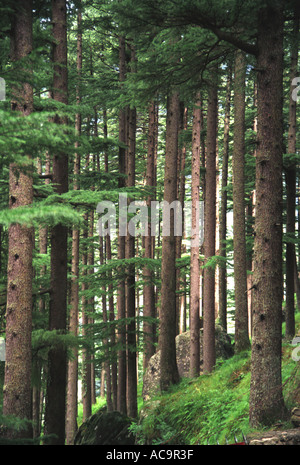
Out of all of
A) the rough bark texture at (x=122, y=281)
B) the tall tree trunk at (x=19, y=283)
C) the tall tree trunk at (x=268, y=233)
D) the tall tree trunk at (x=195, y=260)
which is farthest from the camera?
the tall tree trunk at (x=195, y=260)

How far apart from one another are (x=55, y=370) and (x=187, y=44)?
25.2 feet

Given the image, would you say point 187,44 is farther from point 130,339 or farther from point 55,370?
point 130,339

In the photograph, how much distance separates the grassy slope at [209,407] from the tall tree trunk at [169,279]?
71 centimetres

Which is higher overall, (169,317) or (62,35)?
(62,35)

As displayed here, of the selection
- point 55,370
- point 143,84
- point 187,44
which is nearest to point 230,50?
point 187,44

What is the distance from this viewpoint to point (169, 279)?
42.9ft

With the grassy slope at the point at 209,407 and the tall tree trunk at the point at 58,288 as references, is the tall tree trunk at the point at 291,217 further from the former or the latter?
the tall tree trunk at the point at 58,288

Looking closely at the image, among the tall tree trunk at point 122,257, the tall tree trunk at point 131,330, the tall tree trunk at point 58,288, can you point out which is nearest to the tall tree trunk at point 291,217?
the tall tree trunk at point 131,330

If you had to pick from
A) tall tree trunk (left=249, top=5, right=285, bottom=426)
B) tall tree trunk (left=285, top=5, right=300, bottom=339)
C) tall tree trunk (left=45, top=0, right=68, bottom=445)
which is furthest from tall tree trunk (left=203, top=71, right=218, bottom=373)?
tall tree trunk (left=249, top=5, right=285, bottom=426)

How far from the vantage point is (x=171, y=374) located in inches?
504

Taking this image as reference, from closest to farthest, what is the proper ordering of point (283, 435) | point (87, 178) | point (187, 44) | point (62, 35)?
point (283, 435), point (187, 44), point (62, 35), point (87, 178)

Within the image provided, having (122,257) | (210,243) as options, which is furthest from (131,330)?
(210,243)

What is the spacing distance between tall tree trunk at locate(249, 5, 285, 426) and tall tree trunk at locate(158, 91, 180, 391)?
576cm

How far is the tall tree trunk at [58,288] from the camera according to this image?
30.1 feet
